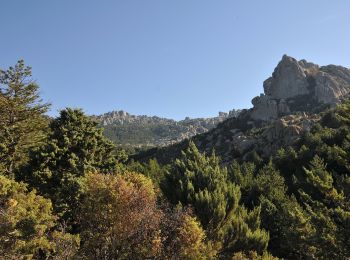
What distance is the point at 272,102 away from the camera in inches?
5950

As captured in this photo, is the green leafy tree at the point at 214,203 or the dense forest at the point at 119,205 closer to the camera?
the dense forest at the point at 119,205

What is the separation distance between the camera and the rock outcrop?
14875cm

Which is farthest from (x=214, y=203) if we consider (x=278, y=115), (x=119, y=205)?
(x=278, y=115)

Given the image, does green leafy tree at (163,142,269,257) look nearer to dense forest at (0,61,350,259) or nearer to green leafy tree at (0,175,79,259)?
dense forest at (0,61,350,259)

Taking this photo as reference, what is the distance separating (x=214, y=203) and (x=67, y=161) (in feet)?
46.6

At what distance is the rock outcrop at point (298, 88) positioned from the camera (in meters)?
149

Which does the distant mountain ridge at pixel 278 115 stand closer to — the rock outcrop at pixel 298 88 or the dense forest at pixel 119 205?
the rock outcrop at pixel 298 88

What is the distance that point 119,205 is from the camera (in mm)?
23594

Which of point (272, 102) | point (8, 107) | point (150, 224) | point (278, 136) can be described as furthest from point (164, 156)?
point (150, 224)

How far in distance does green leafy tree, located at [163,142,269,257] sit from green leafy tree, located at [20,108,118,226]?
6.11m

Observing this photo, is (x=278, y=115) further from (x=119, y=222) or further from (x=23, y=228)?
(x=23, y=228)

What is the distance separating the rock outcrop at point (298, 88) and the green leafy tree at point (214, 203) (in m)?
115

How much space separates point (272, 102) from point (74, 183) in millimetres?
129990

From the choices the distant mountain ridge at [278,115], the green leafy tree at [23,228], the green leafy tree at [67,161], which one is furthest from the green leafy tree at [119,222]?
the distant mountain ridge at [278,115]
